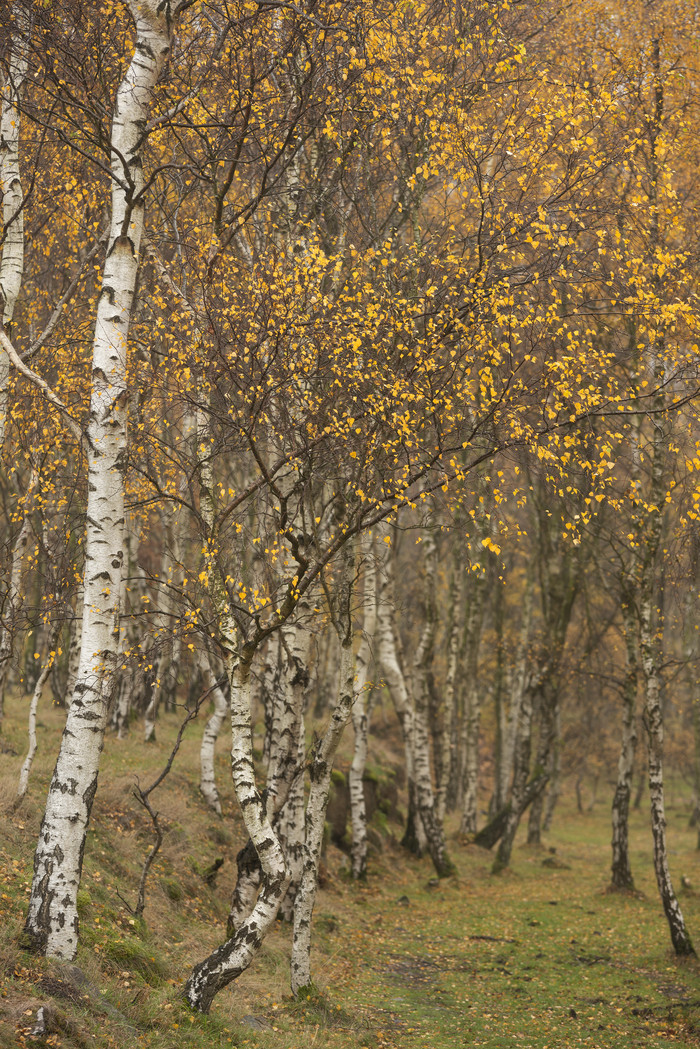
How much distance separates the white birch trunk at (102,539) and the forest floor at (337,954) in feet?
1.71

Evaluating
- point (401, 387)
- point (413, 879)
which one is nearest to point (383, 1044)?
point (401, 387)

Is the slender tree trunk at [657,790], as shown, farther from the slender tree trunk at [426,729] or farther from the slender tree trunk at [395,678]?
the slender tree trunk at [426,729]

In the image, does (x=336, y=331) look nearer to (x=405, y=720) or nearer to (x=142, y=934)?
(x=142, y=934)

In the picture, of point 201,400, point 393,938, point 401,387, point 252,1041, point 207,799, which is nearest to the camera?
point 252,1041

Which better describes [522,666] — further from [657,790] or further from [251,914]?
[251,914]

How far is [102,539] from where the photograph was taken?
7.79 meters

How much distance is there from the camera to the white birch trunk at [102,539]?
23.7 feet

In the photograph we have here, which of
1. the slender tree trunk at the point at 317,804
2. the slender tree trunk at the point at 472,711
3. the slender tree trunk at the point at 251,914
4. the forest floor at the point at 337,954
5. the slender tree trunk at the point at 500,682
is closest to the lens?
the forest floor at the point at 337,954

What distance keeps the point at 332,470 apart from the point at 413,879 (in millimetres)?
13805

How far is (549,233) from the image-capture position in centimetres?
914

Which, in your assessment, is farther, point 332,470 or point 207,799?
point 207,799

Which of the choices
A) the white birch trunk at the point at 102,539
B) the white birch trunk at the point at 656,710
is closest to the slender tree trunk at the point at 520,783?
the white birch trunk at the point at 656,710

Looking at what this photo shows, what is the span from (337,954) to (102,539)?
8.69 metres

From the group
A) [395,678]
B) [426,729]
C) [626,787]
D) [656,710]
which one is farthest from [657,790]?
[395,678]
